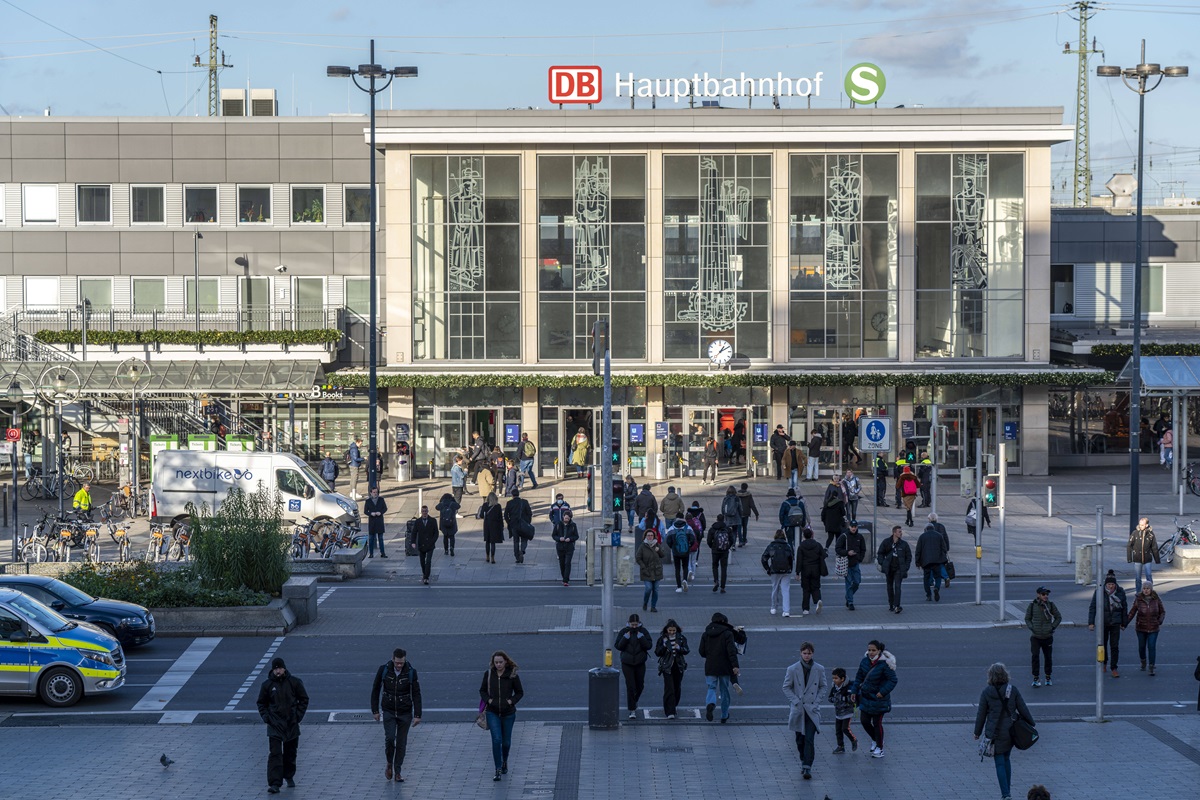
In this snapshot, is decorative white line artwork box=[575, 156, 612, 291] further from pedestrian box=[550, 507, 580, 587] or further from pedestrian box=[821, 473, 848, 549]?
pedestrian box=[550, 507, 580, 587]

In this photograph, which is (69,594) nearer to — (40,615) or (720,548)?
(40,615)

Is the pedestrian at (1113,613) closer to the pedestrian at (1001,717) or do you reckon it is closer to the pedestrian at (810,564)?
the pedestrian at (810,564)

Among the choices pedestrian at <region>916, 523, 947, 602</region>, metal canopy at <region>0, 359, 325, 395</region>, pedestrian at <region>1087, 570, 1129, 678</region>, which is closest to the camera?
pedestrian at <region>1087, 570, 1129, 678</region>

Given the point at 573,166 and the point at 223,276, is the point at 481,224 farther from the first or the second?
the point at 223,276

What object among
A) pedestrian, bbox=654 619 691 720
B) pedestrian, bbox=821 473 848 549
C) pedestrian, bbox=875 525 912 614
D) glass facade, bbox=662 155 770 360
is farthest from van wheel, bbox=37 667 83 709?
glass facade, bbox=662 155 770 360

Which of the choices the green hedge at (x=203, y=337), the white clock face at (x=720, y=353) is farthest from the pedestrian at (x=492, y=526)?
the green hedge at (x=203, y=337)

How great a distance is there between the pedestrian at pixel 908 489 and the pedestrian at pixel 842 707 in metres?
20.3

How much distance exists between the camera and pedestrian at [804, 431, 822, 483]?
4593 cm

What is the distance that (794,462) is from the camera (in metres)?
44.4

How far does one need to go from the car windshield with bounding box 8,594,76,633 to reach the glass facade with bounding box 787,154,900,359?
107ft

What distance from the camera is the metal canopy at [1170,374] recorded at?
45406 millimetres

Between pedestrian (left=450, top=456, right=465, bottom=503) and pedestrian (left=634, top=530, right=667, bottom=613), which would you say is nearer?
pedestrian (left=634, top=530, right=667, bottom=613)

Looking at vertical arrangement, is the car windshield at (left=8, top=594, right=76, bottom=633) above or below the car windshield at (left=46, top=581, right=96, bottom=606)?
above

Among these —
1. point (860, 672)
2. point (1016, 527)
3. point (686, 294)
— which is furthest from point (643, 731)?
point (686, 294)
